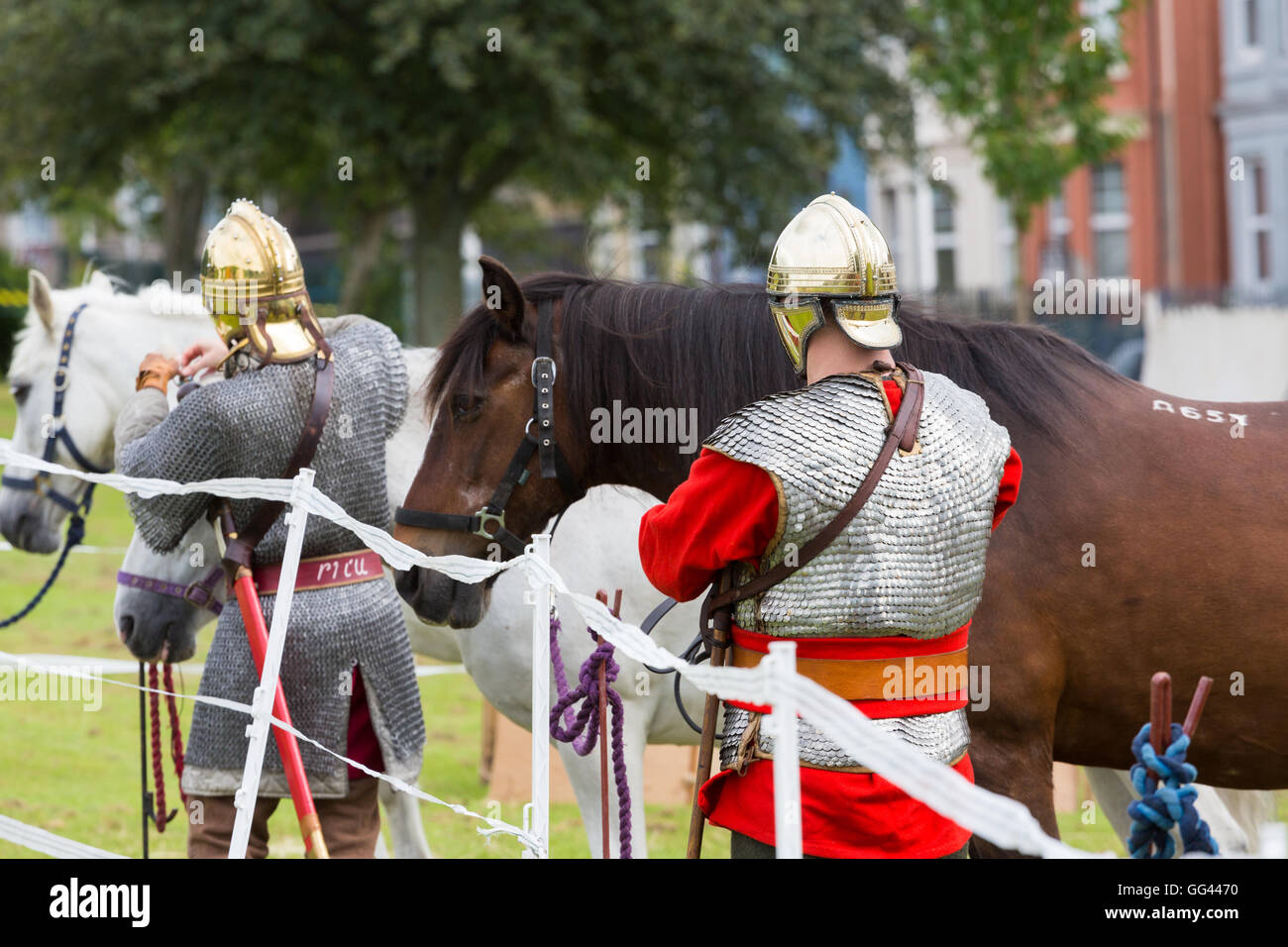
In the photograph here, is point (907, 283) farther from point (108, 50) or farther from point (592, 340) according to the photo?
point (592, 340)

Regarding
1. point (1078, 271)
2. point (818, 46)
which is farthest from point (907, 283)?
point (818, 46)

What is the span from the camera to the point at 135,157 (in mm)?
23328

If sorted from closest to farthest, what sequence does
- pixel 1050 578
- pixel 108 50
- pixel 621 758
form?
pixel 1050 578
pixel 621 758
pixel 108 50

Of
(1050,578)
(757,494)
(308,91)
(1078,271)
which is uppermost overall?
(308,91)

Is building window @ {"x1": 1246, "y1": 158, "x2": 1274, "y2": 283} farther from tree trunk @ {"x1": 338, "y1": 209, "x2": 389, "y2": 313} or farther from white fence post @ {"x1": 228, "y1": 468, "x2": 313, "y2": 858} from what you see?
white fence post @ {"x1": 228, "y1": 468, "x2": 313, "y2": 858}

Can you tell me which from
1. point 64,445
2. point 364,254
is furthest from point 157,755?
point 364,254

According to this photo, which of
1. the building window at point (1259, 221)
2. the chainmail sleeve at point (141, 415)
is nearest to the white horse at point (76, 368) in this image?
the chainmail sleeve at point (141, 415)

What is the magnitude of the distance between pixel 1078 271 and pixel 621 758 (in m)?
22.5

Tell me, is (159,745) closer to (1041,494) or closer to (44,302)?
(44,302)

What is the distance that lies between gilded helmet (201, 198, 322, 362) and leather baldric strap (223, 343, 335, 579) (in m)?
0.12

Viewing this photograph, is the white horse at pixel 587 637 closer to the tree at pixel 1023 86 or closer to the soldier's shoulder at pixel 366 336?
the soldier's shoulder at pixel 366 336

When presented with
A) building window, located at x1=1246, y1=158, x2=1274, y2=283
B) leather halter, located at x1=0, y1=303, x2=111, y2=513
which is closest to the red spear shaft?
leather halter, located at x1=0, y1=303, x2=111, y2=513
